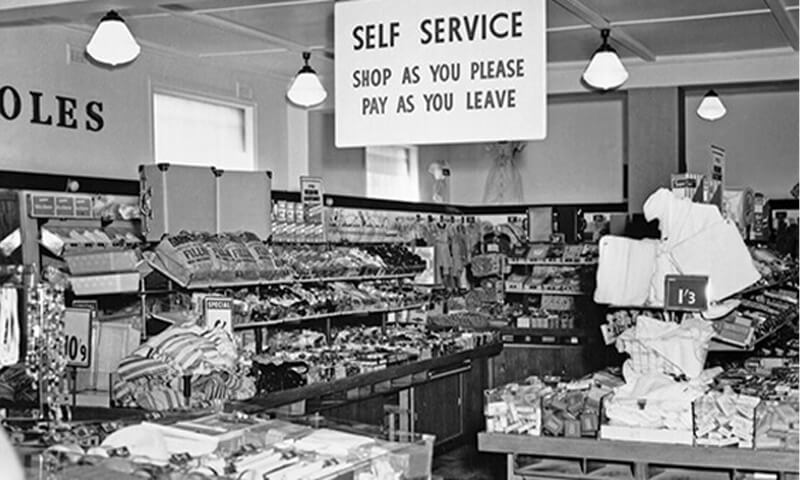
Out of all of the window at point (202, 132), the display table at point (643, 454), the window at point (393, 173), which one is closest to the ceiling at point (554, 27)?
the window at point (202, 132)

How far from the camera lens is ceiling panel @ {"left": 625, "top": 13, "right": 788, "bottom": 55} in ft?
27.6

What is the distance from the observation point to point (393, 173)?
14891 mm

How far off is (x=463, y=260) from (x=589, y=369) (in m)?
2.81

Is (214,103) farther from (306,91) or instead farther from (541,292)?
(541,292)

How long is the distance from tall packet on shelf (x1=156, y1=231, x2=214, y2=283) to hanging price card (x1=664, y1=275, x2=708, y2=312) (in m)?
3.16

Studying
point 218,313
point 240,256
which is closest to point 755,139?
point 240,256

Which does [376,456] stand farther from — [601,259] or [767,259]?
[767,259]

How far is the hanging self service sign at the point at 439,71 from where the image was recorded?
192 inches

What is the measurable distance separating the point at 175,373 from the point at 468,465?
411cm

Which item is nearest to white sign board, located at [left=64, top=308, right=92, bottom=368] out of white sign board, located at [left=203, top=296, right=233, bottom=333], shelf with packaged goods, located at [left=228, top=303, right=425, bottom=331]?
white sign board, located at [left=203, top=296, right=233, bottom=333]

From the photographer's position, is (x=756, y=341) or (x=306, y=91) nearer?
(x=756, y=341)

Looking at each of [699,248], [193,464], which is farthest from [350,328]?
[193,464]

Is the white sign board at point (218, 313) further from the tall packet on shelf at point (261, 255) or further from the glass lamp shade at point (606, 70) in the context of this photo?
the glass lamp shade at point (606, 70)

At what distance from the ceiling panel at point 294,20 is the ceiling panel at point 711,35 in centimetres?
239
